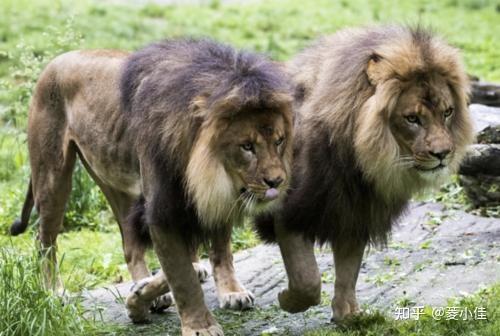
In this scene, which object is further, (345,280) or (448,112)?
(345,280)

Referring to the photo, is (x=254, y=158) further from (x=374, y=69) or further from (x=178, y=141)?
(x=374, y=69)

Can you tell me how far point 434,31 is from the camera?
5.27 meters

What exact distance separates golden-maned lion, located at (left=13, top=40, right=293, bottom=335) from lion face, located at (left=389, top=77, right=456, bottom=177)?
549 millimetres

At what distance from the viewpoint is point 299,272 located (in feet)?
17.1

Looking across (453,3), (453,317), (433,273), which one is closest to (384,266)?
(433,273)

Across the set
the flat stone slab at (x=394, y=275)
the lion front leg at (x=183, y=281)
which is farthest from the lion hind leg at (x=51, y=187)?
the lion front leg at (x=183, y=281)

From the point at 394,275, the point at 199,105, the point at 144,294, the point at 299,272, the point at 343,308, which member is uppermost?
the point at 199,105

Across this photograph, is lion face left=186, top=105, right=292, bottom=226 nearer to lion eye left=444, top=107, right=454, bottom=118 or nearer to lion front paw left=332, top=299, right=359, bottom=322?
lion eye left=444, top=107, right=454, bottom=118

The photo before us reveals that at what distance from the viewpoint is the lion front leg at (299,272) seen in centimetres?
523

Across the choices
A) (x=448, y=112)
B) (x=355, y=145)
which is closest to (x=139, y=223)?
(x=355, y=145)

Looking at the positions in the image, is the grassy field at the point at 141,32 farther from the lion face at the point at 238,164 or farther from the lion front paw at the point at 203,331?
the lion face at the point at 238,164

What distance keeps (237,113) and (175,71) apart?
46cm

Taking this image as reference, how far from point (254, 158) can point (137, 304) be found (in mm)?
1384

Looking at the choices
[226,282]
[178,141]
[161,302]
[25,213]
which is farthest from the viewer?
[25,213]
